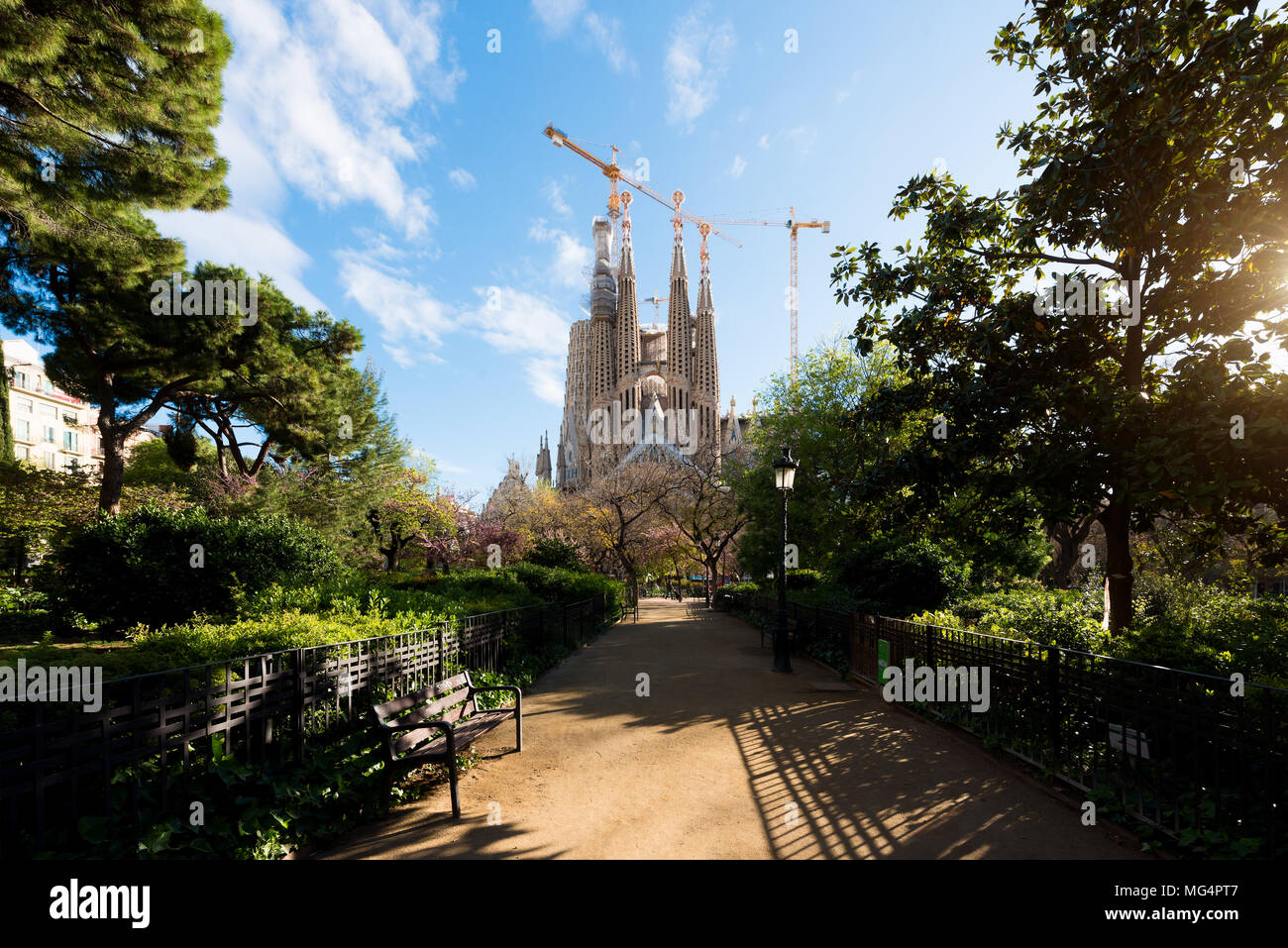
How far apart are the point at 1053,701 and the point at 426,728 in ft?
18.9

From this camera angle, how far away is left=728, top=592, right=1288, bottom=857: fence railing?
3.51 metres

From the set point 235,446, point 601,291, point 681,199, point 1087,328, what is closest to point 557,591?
point 1087,328

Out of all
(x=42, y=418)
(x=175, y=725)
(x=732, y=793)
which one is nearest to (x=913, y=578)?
(x=732, y=793)

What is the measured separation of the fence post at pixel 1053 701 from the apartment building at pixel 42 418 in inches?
2844

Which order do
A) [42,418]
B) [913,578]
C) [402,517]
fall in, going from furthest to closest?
[42,418]
[402,517]
[913,578]

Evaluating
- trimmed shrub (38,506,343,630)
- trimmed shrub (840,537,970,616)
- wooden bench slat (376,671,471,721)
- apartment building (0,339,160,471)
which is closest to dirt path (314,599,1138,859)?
wooden bench slat (376,671,471,721)

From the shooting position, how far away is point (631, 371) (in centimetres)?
12438

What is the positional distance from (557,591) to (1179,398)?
13.1 metres

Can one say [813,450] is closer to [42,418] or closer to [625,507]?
[625,507]

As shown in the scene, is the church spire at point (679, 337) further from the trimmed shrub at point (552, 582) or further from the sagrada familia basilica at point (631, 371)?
the trimmed shrub at point (552, 582)

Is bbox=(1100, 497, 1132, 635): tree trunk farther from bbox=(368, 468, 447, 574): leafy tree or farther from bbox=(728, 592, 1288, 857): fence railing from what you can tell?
bbox=(368, 468, 447, 574): leafy tree

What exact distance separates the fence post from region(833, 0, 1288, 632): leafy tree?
6.57 feet

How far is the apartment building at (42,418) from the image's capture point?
57.0m

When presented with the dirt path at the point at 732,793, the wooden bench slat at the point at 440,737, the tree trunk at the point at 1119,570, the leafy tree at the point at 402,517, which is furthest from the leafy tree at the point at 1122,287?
the leafy tree at the point at 402,517
